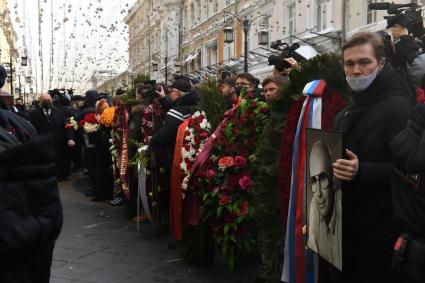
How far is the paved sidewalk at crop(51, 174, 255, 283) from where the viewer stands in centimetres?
446

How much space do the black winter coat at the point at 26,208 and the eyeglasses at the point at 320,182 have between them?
55.5 inches

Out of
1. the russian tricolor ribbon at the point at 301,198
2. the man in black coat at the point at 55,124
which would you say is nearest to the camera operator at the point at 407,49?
the russian tricolor ribbon at the point at 301,198

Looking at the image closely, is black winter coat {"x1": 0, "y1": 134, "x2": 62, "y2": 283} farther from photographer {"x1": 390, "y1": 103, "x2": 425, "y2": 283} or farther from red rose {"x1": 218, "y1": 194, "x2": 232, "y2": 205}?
red rose {"x1": 218, "y1": 194, "x2": 232, "y2": 205}

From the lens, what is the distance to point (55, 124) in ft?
33.8

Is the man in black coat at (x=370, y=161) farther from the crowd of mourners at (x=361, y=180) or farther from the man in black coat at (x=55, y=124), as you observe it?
the man in black coat at (x=55, y=124)

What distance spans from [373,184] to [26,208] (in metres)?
1.59

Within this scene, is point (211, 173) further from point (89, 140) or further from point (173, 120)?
point (89, 140)

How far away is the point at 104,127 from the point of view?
8352 millimetres

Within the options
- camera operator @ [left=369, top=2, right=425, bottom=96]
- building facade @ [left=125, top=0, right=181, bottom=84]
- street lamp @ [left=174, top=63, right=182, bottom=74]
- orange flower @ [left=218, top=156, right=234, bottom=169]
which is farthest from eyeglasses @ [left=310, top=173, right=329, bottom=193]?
building facade @ [left=125, top=0, right=181, bottom=84]

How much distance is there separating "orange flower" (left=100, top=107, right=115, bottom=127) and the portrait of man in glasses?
19.6 ft

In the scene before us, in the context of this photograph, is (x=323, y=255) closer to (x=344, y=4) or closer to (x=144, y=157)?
(x=144, y=157)

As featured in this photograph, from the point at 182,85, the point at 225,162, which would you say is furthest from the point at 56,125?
the point at 225,162

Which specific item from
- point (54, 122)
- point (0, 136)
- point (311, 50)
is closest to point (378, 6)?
point (311, 50)

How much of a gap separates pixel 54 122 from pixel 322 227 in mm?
8806
